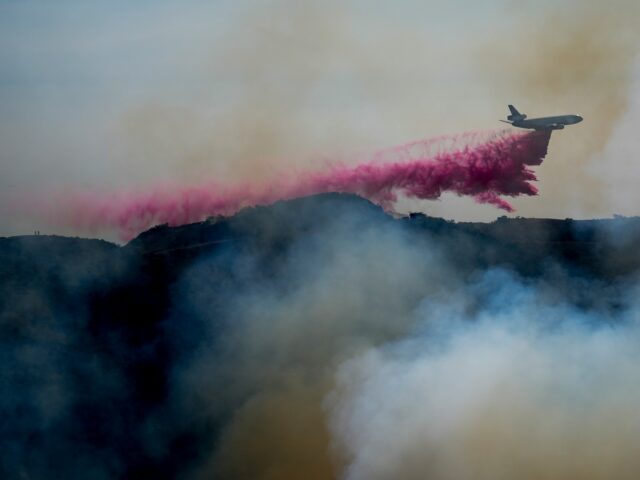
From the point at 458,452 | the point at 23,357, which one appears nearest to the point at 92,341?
the point at 23,357

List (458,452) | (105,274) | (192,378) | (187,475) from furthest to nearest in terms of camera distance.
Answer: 1. (105,274)
2. (192,378)
3. (187,475)
4. (458,452)

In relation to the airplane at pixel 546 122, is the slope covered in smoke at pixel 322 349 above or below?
below

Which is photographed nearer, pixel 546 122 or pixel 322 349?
pixel 322 349

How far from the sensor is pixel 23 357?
176ft

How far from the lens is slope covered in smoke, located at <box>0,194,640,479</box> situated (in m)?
48.7

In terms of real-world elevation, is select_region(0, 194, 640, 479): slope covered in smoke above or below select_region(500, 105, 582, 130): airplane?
below

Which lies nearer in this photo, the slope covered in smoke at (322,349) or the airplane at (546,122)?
the slope covered in smoke at (322,349)

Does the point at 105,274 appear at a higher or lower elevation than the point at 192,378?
higher

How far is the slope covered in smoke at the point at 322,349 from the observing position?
160 ft

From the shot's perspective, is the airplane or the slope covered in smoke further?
the airplane

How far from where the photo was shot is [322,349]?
55.4 meters

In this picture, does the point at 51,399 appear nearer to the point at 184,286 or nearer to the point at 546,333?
the point at 184,286

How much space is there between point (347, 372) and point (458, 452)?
6.90 metres

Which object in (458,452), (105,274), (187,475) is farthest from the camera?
(105,274)
